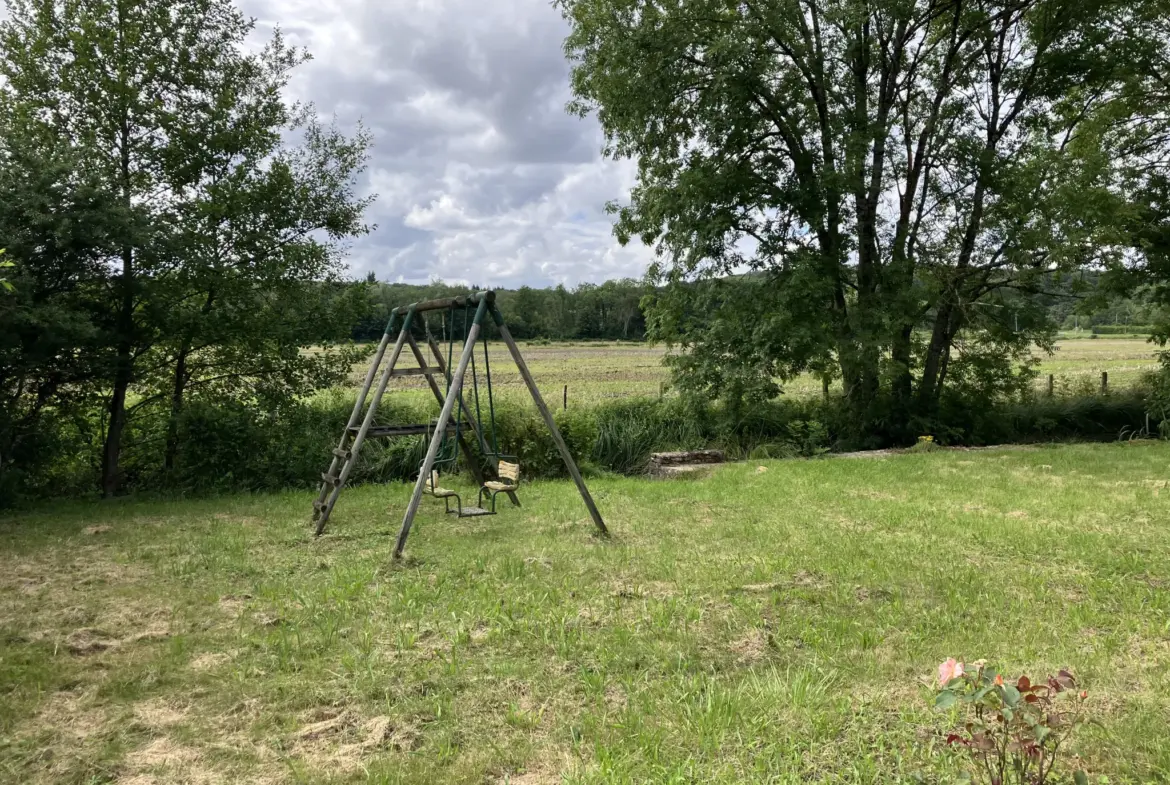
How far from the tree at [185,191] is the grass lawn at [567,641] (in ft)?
10.0

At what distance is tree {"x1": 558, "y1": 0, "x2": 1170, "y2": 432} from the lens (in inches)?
561

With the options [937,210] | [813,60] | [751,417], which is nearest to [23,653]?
[751,417]

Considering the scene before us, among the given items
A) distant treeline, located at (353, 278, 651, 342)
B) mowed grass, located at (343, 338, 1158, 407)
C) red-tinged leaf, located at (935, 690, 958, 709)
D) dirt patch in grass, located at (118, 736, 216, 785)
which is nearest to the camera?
red-tinged leaf, located at (935, 690, 958, 709)

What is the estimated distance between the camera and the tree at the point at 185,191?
947cm

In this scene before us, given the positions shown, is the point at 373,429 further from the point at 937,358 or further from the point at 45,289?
the point at 937,358

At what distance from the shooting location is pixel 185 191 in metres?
10.5

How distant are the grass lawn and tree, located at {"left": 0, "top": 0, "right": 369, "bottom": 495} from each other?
3.06m

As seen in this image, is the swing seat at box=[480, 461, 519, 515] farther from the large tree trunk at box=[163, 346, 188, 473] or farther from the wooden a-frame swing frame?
the large tree trunk at box=[163, 346, 188, 473]

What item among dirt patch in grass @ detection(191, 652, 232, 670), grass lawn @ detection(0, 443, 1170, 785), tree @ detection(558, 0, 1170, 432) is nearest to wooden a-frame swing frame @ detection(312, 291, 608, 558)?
grass lawn @ detection(0, 443, 1170, 785)

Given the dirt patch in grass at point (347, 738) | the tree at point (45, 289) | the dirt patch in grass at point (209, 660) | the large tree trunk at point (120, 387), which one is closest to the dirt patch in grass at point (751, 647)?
the dirt patch in grass at point (347, 738)

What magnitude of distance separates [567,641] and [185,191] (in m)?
9.55

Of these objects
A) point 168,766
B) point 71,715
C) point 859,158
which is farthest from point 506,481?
point 859,158

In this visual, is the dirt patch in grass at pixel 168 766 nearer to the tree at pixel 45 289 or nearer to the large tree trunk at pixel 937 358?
the tree at pixel 45 289

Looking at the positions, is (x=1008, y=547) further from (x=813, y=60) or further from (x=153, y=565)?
(x=813, y=60)
